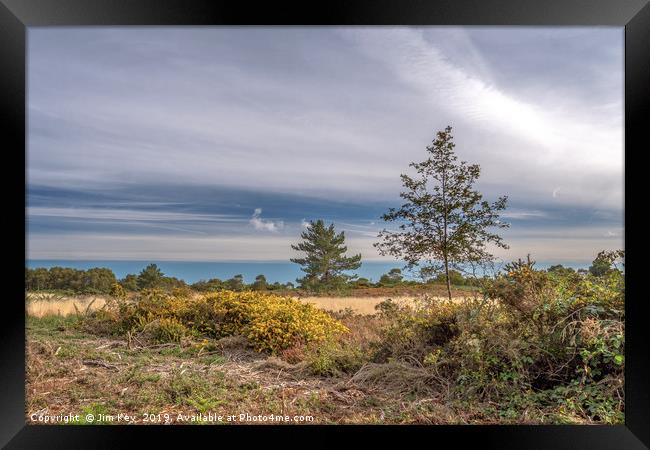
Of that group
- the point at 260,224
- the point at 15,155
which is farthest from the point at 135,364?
the point at 15,155

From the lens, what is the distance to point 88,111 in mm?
3627

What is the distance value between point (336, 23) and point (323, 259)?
101 inches

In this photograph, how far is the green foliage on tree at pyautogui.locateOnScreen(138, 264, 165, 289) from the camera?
429 cm

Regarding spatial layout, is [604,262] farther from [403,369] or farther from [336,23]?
[336,23]

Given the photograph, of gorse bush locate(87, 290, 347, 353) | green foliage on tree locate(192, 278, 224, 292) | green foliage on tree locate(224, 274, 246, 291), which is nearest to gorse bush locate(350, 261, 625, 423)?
gorse bush locate(87, 290, 347, 353)

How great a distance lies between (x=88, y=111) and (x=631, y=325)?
4.58m

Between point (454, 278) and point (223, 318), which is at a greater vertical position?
point (454, 278)

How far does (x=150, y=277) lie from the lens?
14.6ft

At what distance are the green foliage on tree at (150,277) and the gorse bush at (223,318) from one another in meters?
0.08

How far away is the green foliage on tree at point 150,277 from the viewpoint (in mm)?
4293

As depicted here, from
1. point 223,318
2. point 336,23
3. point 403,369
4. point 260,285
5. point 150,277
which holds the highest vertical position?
point 336,23

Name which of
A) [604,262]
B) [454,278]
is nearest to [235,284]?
[454,278]

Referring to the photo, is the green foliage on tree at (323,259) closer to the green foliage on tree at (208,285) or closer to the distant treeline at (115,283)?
the distant treeline at (115,283)

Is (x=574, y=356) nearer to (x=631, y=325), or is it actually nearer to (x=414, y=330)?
(x=631, y=325)
